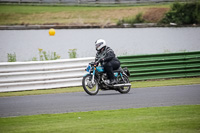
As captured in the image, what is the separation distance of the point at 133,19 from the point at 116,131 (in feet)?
109

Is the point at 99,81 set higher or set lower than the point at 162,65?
higher

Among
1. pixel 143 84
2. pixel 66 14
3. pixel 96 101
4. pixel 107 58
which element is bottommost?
pixel 143 84

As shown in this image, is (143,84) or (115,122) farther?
(143,84)

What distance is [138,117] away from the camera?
8.20 m

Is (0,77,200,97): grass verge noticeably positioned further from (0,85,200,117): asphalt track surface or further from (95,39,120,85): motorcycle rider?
(95,39,120,85): motorcycle rider

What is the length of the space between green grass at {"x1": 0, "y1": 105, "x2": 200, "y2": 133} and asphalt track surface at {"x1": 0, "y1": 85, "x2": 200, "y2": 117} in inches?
26.1

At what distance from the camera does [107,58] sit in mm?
11828

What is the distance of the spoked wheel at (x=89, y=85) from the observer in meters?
11.6

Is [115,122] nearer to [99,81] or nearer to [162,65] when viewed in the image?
[99,81]

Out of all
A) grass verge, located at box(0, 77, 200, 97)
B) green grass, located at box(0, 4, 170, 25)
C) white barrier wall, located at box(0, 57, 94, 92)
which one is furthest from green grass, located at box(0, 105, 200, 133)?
green grass, located at box(0, 4, 170, 25)

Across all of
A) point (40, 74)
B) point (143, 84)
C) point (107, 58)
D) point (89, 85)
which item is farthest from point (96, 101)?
point (143, 84)

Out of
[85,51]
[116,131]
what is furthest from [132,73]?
[85,51]

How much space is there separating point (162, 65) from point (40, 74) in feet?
15.0

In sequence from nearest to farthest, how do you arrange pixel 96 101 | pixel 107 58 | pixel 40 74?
pixel 96 101 → pixel 107 58 → pixel 40 74
